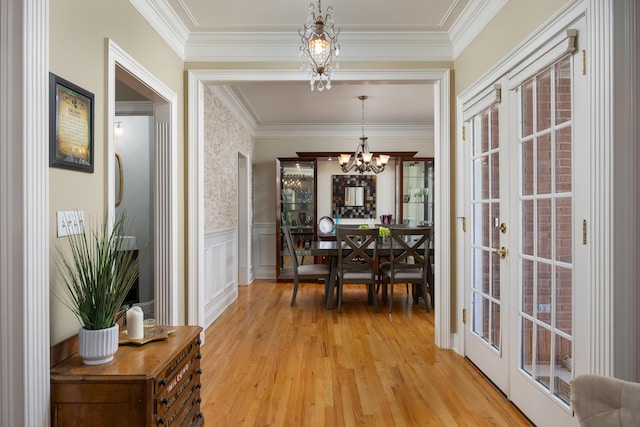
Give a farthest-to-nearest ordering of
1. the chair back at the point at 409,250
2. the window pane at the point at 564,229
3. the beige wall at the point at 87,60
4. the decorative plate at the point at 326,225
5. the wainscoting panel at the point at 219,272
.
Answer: the decorative plate at the point at 326,225 < the chair back at the point at 409,250 < the wainscoting panel at the point at 219,272 < the window pane at the point at 564,229 < the beige wall at the point at 87,60

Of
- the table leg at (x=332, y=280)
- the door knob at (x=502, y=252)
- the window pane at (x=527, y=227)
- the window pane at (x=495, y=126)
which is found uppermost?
the window pane at (x=495, y=126)

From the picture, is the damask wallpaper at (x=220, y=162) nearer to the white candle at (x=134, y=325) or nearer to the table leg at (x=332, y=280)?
the table leg at (x=332, y=280)

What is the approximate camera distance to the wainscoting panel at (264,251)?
7148 mm

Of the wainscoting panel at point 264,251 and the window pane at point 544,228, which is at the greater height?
the window pane at point 544,228

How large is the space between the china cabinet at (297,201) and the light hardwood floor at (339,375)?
2.38 metres

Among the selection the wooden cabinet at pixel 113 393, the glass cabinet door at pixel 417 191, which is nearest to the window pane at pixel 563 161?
the wooden cabinet at pixel 113 393

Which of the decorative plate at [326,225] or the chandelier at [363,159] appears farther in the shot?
the decorative plate at [326,225]

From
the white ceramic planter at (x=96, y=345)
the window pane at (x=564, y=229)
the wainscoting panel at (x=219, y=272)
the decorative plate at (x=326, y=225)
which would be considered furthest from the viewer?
the decorative plate at (x=326, y=225)

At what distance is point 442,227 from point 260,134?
4519 millimetres

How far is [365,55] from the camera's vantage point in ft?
11.5

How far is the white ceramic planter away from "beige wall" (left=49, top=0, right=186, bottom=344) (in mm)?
203

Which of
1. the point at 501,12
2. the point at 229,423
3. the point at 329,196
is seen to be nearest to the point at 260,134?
the point at 329,196
